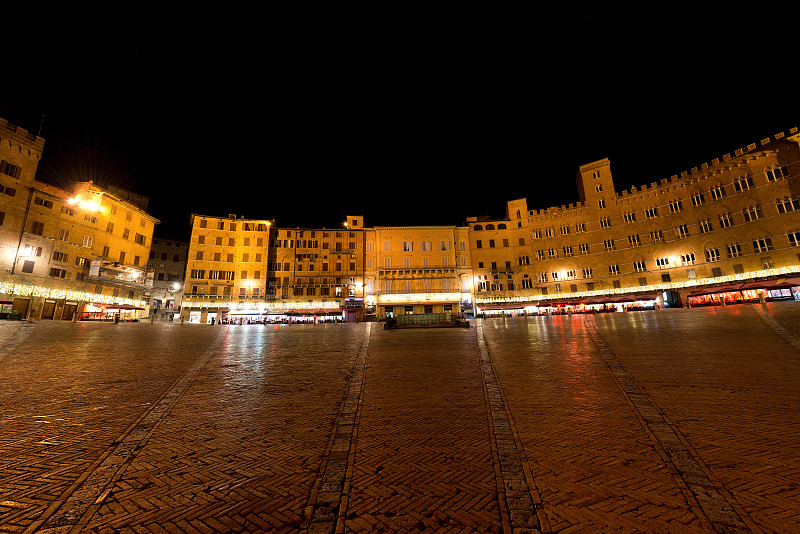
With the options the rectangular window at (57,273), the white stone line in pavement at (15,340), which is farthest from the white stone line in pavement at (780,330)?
the rectangular window at (57,273)

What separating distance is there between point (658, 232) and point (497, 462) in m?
42.8

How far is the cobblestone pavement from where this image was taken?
3.49m

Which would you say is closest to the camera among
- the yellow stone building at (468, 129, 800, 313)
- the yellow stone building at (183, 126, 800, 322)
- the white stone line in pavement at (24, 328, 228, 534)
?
the white stone line in pavement at (24, 328, 228, 534)

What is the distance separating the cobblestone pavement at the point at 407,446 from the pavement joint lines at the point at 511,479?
2cm

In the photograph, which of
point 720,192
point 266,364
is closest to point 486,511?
point 266,364

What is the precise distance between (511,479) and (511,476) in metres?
0.06

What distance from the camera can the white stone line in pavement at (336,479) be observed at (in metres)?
3.38

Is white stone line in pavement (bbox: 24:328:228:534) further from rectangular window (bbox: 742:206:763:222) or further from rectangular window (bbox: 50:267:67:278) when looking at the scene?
rectangular window (bbox: 742:206:763:222)

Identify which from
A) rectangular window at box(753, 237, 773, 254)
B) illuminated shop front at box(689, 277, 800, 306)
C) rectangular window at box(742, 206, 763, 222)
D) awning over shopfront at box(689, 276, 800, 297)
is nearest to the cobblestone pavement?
awning over shopfront at box(689, 276, 800, 297)

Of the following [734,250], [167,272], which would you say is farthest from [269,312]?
[734,250]

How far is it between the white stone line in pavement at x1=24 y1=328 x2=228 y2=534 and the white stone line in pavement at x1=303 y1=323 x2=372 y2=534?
7.45ft

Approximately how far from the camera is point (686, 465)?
427 cm

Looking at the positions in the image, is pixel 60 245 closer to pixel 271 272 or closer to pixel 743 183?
pixel 271 272

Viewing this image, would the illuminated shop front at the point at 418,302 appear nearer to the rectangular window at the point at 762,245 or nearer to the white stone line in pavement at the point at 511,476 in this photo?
the rectangular window at the point at 762,245
